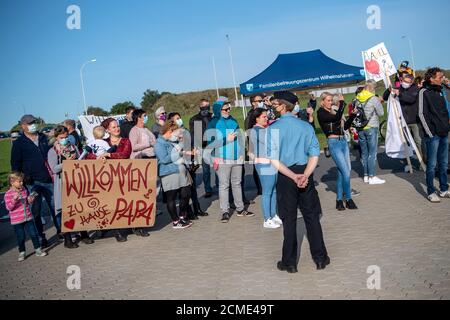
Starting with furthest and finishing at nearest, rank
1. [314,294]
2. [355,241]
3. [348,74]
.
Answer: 1. [348,74]
2. [355,241]
3. [314,294]

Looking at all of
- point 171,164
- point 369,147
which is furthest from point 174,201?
point 369,147

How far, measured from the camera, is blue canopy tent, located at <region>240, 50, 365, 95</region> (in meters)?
18.3

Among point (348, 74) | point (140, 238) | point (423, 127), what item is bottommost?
point (140, 238)

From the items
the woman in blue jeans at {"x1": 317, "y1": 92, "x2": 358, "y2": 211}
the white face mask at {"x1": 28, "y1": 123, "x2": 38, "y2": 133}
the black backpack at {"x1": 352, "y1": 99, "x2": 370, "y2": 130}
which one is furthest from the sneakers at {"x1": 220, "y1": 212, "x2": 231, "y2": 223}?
the white face mask at {"x1": 28, "y1": 123, "x2": 38, "y2": 133}

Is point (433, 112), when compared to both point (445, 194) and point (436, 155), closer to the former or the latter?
point (436, 155)

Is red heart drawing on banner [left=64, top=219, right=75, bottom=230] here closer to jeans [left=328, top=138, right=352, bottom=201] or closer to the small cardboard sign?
the small cardboard sign

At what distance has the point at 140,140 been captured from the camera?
795 cm

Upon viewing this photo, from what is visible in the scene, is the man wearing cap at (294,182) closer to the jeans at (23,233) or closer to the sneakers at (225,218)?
the sneakers at (225,218)

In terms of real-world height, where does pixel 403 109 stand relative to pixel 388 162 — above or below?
above

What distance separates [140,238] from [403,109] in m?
6.50

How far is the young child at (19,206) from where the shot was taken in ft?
21.5

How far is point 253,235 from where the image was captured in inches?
264
